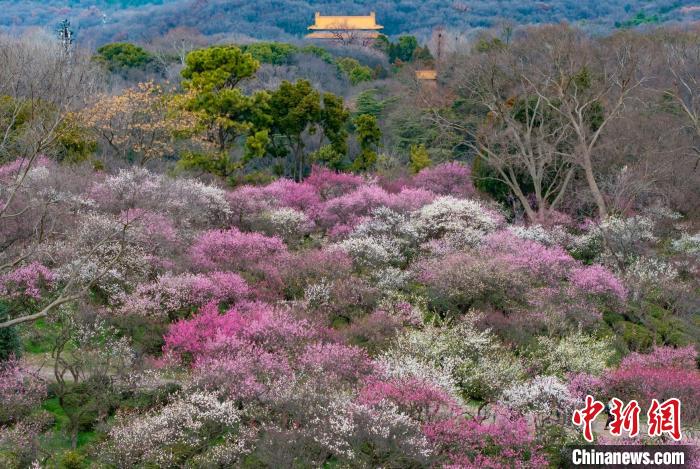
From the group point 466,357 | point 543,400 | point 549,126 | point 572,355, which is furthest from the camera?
point 549,126

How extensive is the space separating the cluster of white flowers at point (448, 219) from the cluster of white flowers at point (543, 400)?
8.32 meters

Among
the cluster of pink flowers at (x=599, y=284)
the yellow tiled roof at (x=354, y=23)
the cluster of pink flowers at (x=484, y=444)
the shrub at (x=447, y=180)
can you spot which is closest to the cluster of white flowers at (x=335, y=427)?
the cluster of pink flowers at (x=484, y=444)

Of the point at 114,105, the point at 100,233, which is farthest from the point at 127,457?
the point at 114,105

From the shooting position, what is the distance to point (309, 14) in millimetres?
101188

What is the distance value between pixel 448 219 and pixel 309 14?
87419 mm

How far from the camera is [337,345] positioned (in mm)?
11617

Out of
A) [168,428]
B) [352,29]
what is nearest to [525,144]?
[168,428]

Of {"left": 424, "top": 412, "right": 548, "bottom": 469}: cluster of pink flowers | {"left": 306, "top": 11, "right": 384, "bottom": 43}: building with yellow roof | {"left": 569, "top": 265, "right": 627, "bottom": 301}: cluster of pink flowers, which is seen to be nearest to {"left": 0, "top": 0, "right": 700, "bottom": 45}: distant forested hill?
{"left": 306, "top": 11, "right": 384, "bottom": 43}: building with yellow roof

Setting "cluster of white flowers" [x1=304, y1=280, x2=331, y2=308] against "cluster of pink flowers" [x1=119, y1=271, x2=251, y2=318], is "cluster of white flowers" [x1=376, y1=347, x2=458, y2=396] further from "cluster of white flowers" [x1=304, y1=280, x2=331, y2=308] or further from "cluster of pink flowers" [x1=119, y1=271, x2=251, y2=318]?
"cluster of pink flowers" [x1=119, y1=271, x2=251, y2=318]

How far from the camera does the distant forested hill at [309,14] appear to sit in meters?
90.9

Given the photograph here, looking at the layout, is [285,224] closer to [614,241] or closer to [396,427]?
[614,241]

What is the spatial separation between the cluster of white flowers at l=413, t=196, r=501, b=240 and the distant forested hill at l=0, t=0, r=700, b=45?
239 feet

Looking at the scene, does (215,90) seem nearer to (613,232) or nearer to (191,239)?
(191,239)

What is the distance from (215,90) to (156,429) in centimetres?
1736
